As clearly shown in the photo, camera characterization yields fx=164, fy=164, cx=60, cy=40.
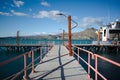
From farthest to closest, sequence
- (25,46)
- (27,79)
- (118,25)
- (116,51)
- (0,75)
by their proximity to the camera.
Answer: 1. (118,25)
2. (25,46)
3. (116,51)
4. (0,75)
5. (27,79)

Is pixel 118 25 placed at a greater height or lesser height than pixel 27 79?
greater

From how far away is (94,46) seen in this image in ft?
140

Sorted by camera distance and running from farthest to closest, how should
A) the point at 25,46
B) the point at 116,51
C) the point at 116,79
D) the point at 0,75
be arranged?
the point at 25,46, the point at 116,51, the point at 0,75, the point at 116,79

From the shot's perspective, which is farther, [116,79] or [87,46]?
[87,46]

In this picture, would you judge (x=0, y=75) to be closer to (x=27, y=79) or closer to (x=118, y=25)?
(x=27, y=79)

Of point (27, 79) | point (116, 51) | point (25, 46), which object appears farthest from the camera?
point (25, 46)

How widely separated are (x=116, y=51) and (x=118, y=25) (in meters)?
10.1

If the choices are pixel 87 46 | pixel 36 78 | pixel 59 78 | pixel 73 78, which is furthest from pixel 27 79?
pixel 87 46

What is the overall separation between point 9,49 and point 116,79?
37.4 m

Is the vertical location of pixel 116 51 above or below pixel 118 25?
below

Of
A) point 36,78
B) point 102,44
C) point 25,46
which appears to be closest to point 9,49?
point 25,46

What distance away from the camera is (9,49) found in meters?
46.6

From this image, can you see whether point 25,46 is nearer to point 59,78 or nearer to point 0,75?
point 0,75

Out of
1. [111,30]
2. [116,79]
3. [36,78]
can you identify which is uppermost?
[111,30]
